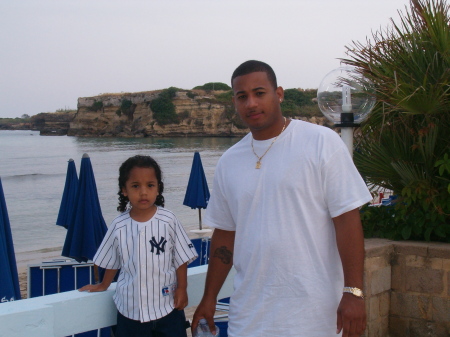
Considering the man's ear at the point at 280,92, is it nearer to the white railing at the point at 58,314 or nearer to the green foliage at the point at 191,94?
the white railing at the point at 58,314

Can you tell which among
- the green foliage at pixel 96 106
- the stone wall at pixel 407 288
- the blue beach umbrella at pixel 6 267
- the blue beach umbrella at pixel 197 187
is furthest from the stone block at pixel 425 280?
the green foliage at pixel 96 106

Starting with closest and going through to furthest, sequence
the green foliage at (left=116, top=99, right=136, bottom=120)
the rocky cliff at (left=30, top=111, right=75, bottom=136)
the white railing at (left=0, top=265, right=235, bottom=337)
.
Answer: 1. the white railing at (left=0, top=265, right=235, bottom=337)
2. the green foliage at (left=116, top=99, right=136, bottom=120)
3. the rocky cliff at (left=30, top=111, right=75, bottom=136)

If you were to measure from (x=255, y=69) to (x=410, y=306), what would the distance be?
101 inches

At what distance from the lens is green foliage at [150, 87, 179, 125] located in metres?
76.9

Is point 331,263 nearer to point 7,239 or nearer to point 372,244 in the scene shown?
point 372,244

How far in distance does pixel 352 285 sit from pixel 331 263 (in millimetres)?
120

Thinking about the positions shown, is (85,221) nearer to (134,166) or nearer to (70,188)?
(70,188)

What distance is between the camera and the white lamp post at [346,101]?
3482 mm

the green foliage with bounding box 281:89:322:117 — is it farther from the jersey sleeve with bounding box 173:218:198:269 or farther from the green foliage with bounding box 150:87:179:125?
the jersey sleeve with bounding box 173:218:198:269

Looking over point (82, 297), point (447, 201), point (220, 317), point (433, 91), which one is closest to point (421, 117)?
point (433, 91)

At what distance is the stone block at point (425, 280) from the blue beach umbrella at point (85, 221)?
246 centimetres

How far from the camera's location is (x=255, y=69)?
2199mm

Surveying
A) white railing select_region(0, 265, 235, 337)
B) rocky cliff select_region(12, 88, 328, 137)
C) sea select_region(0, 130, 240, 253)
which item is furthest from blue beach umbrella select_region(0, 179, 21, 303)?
rocky cliff select_region(12, 88, 328, 137)

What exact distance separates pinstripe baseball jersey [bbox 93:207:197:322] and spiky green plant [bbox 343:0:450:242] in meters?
2.24
